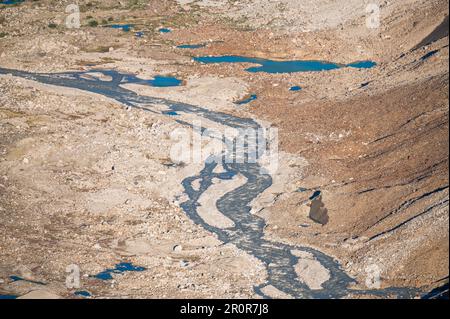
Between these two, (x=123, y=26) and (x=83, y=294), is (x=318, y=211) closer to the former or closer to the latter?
(x=83, y=294)

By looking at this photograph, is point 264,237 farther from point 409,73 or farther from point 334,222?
point 409,73

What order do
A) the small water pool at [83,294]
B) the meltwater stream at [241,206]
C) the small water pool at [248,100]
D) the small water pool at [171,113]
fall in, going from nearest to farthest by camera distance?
the small water pool at [83,294] < the meltwater stream at [241,206] < the small water pool at [171,113] < the small water pool at [248,100]

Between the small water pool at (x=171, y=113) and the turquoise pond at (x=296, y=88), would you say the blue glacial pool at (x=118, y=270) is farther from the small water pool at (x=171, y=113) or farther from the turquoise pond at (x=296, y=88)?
the turquoise pond at (x=296, y=88)

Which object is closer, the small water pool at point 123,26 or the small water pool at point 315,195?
the small water pool at point 315,195

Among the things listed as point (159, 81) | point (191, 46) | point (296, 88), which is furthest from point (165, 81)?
point (296, 88)

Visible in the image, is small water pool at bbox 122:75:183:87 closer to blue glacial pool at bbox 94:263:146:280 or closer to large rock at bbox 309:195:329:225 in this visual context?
large rock at bbox 309:195:329:225

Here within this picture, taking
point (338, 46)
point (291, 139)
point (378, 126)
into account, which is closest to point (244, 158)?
point (291, 139)

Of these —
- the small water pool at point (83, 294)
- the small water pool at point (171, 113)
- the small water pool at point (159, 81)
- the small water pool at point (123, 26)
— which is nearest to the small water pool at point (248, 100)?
the small water pool at point (171, 113)
